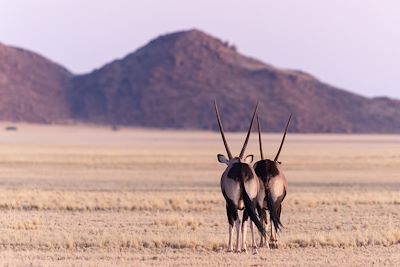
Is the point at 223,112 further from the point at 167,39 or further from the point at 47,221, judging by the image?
the point at 47,221

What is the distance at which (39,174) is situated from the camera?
129 feet

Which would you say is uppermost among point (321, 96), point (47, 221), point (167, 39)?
point (167, 39)

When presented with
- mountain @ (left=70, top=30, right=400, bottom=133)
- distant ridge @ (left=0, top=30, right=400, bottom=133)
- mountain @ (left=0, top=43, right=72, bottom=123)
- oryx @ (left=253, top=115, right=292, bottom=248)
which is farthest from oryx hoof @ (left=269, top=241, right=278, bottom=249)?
mountain @ (left=0, top=43, right=72, bottom=123)

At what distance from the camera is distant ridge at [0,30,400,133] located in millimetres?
140375

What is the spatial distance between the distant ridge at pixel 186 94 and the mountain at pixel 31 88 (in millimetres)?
185

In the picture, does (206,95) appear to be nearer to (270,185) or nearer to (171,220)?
(171,220)

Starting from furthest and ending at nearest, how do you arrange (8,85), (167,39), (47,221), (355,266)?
1. (167,39)
2. (8,85)
3. (47,221)
4. (355,266)

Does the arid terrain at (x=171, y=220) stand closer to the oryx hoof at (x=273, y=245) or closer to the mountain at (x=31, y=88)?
the oryx hoof at (x=273, y=245)

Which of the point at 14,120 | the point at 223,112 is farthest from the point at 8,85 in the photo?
the point at 223,112

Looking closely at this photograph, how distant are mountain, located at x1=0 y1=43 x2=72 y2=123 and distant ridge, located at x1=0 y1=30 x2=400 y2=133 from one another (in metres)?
0.19

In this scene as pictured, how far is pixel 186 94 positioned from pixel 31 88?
32261 mm

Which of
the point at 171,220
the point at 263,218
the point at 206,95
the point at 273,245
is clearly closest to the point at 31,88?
the point at 206,95

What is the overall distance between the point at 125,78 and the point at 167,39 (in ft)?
53.3

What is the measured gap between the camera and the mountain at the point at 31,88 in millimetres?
146125
